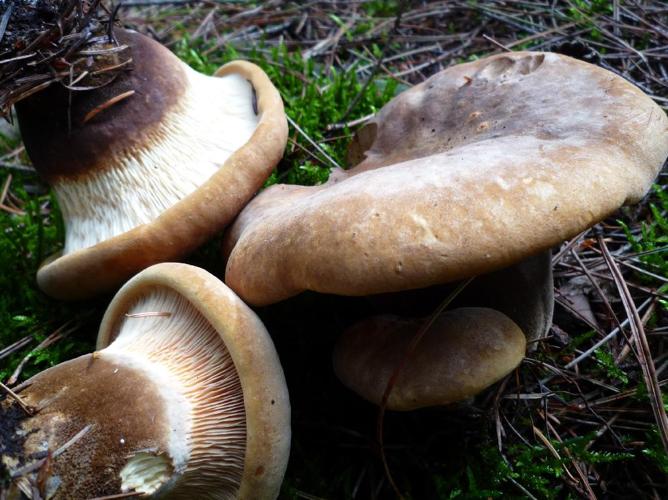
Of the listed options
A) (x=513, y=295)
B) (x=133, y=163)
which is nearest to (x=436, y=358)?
(x=513, y=295)

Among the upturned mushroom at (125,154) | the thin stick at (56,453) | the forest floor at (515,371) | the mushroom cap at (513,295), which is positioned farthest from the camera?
the upturned mushroom at (125,154)

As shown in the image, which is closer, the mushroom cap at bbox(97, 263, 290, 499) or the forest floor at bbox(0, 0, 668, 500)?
the mushroom cap at bbox(97, 263, 290, 499)

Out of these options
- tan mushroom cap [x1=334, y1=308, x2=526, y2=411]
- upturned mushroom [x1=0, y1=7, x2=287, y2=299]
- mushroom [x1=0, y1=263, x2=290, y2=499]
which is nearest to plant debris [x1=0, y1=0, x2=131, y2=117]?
upturned mushroom [x1=0, y1=7, x2=287, y2=299]

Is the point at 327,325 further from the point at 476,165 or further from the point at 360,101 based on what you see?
the point at 360,101

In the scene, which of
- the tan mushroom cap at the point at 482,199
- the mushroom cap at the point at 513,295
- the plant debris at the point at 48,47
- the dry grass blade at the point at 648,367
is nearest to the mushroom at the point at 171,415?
the tan mushroom cap at the point at 482,199

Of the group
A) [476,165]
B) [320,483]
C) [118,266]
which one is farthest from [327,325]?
[476,165]

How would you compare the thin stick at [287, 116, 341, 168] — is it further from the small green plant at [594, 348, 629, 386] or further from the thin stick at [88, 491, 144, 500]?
the thin stick at [88, 491, 144, 500]

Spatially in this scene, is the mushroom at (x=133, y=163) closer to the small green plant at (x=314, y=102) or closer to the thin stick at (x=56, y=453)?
the small green plant at (x=314, y=102)
